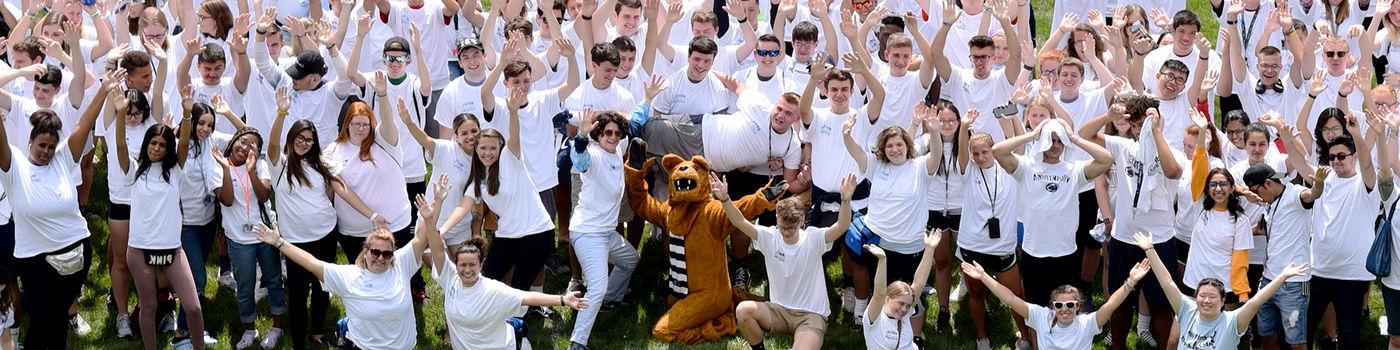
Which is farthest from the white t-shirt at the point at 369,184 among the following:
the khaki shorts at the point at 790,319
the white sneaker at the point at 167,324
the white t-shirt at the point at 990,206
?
the white t-shirt at the point at 990,206

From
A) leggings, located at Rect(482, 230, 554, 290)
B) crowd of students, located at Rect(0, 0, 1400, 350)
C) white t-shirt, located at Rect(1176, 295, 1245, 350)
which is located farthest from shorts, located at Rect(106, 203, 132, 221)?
white t-shirt, located at Rect(1176, 295, 1245, 350)

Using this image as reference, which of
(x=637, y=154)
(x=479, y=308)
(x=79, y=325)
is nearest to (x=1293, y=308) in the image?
(x=637, y=154)

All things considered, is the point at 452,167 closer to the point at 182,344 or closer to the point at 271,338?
the point at 271,338

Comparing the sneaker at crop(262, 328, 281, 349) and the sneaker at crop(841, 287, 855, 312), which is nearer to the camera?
the sneaker at crop(262, 328, 281, 349)

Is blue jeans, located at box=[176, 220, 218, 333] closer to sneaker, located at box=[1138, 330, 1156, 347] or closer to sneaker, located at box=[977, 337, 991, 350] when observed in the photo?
sneaker, located at box=[977, 337, 991, 350]

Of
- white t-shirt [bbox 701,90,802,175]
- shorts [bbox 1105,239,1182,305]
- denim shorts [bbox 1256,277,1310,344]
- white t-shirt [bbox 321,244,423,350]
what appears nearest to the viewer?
white t-shirt [bbox 321,244,423,350]

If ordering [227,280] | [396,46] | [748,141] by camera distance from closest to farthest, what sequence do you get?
1. [748,141]
2. [396,46]
3. [227,280]

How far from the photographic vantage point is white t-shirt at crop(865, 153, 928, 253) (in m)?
13.7

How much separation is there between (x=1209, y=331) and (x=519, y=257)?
513 cm

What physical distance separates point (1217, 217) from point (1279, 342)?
1.19 meters

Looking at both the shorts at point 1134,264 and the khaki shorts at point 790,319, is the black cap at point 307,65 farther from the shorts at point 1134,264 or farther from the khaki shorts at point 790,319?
the shorts at point 1134,264

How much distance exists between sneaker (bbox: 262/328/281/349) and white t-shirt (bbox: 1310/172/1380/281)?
7883 millimetres

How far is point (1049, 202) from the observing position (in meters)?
13.6

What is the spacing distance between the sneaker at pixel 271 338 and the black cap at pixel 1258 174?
7485 mm
